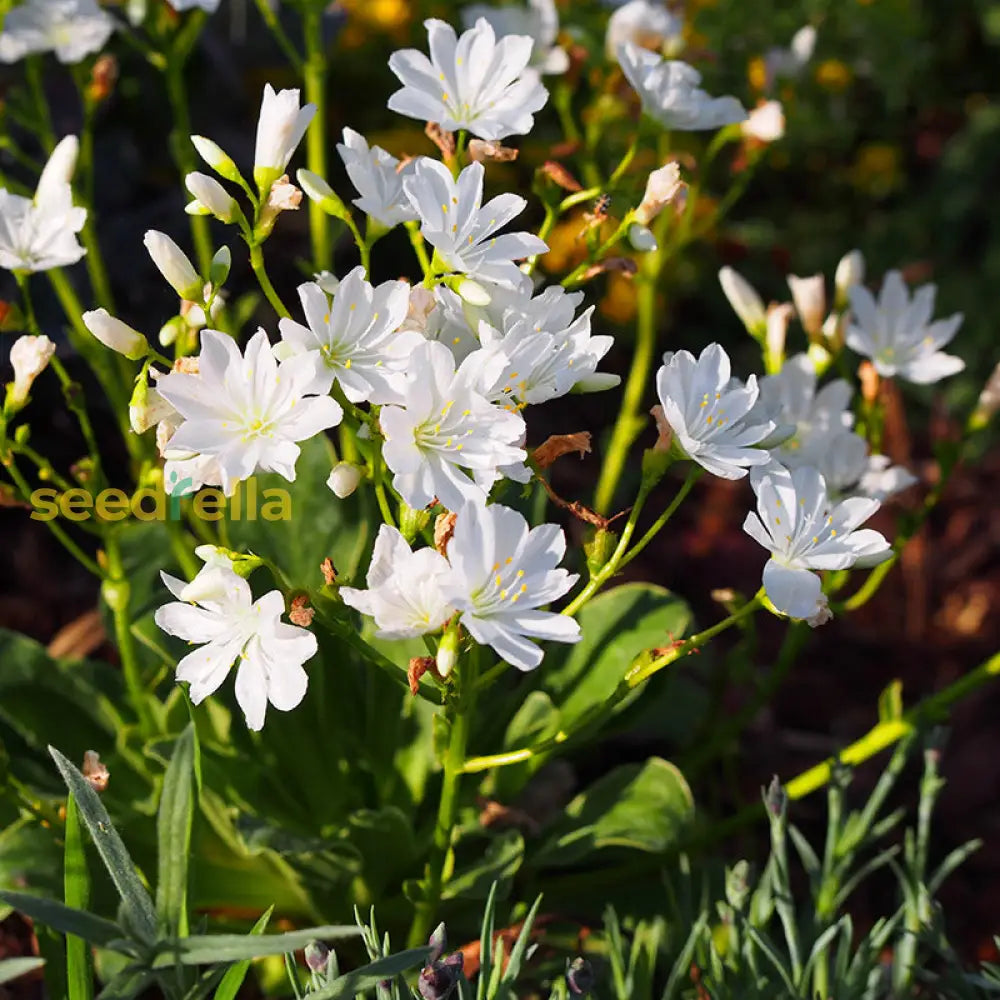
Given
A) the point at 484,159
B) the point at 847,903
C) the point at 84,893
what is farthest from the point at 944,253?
the point at 84,893

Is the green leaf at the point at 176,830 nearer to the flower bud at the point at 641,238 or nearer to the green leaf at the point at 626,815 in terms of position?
the green leaf at the point at 626,815

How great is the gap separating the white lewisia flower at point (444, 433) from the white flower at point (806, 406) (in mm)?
610

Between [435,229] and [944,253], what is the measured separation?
2685mm

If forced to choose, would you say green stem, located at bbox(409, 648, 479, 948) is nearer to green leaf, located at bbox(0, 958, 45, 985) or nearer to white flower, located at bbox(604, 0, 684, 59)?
green leaf, located at bbox(0, 958, 45, 985)

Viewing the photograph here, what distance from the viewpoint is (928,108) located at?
380 cm

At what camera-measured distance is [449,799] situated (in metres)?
1.30

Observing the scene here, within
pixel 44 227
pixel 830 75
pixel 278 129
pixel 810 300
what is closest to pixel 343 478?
pixel 278 129

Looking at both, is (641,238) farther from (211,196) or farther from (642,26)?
(642,26)

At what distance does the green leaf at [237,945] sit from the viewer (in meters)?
1.02

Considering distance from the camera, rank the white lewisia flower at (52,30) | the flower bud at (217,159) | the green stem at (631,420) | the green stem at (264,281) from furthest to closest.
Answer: the green stem at (631,420), the white lewisia flower at (52,30), the flower bud at (217,159), the green stem at (264,281)

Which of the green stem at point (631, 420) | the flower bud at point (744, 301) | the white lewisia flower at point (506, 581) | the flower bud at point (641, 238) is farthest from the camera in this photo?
the green stem at point (631, 420)

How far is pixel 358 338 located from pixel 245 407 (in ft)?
0.42

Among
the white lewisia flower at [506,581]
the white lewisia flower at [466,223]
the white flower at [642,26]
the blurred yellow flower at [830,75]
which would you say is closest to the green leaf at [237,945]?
the white lewisia flower at [506,581]

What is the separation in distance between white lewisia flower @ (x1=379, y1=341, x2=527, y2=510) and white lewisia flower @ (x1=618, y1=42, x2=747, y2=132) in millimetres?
707
